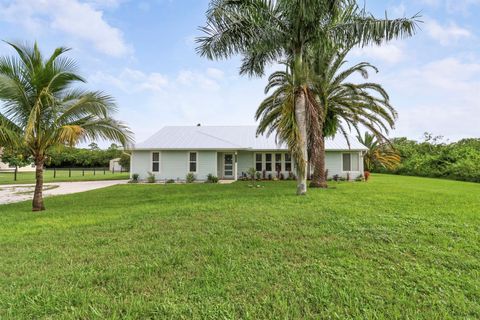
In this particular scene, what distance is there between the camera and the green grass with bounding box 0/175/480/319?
2.73m

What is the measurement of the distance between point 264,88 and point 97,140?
29.4 feet

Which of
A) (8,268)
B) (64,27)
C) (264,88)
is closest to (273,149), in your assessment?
(264,88)

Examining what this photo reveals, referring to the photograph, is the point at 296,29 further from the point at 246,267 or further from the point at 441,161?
the point at 441,161

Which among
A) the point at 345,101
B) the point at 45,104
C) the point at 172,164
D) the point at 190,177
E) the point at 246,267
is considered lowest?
the point at 246,267

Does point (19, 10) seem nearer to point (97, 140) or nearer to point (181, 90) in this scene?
point (97, 140)

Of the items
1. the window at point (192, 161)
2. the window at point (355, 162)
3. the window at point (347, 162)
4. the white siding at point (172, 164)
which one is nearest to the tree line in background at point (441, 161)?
the window at point (355, 162)

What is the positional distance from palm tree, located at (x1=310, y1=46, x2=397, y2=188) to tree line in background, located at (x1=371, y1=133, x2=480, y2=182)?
5211mm

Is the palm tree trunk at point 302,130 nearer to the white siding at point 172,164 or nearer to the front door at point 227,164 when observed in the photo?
the white siding at point 172,164

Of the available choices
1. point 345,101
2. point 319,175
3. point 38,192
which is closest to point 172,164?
point 38,192

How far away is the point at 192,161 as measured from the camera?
738 inches

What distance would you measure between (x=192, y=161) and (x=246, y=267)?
15.6 meters

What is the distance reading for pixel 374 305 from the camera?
2764 mm

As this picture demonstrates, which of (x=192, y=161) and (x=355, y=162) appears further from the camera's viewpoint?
(x=355, y=162)

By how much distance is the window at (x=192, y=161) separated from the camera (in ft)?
61.4
